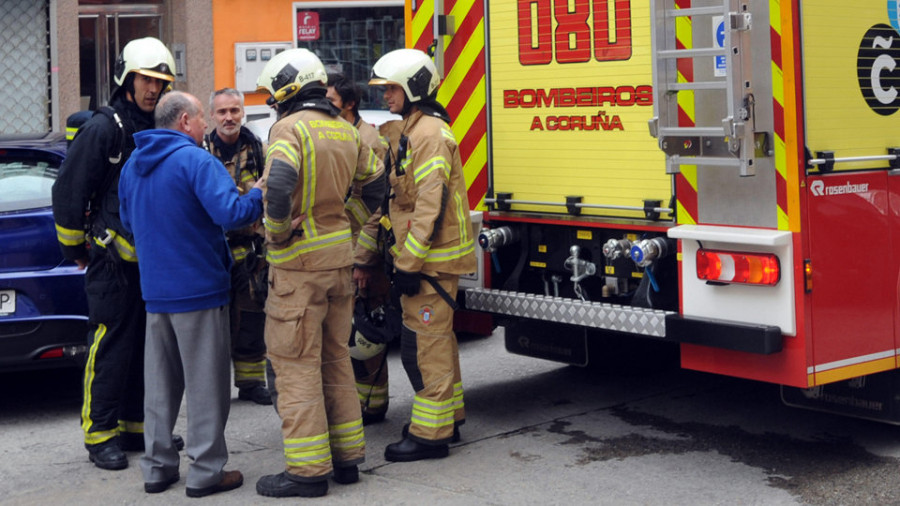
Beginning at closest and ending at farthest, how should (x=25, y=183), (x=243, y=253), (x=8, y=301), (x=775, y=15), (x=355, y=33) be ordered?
(x=775, y=15) < (x=8, y=301) < (x=25, y=183) < (x=243, y=253) < (x=355, y=33)

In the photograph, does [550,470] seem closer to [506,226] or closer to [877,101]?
[506,226]

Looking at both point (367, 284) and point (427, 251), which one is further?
point (367, 284)

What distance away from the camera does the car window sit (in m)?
6.44

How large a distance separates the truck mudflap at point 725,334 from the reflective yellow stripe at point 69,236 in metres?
2.67

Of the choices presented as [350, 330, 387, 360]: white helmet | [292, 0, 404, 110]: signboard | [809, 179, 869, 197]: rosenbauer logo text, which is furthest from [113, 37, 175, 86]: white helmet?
[292, 0, 404, 110]: signboard

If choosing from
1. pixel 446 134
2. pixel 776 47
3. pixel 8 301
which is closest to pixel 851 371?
pixel 776 47

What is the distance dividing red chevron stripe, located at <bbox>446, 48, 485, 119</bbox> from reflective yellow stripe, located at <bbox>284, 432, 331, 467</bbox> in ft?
6.63

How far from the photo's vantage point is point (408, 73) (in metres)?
5.74

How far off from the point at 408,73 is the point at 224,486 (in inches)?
78.7

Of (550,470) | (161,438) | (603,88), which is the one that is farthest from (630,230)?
(161,438)

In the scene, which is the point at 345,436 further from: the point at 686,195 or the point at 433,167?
the point at 686,195

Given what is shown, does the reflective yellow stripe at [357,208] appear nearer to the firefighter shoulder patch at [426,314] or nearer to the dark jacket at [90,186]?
the firefighter shoulder patch at [426,314]

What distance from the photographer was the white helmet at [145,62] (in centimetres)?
586

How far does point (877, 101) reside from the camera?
5398mm
